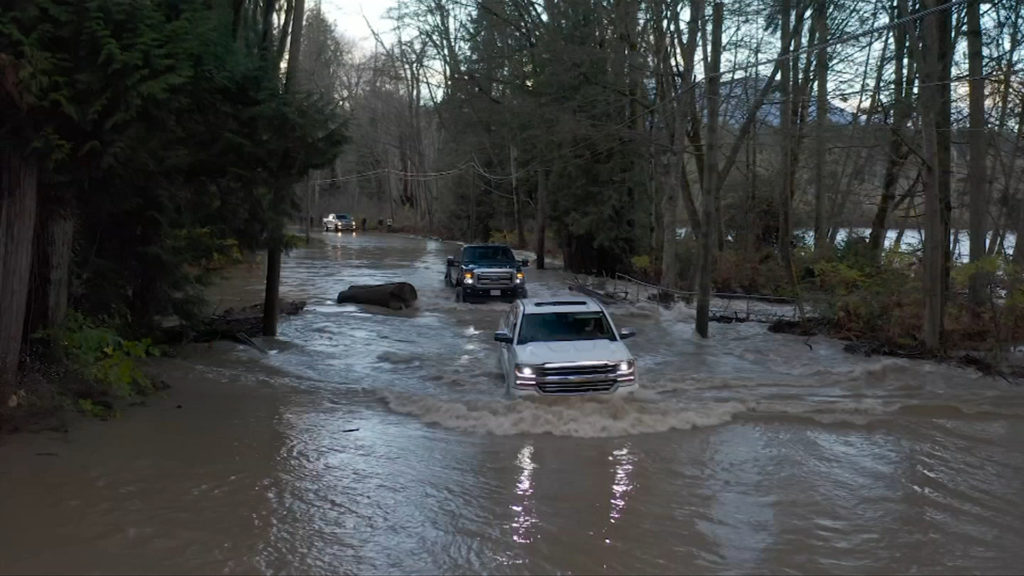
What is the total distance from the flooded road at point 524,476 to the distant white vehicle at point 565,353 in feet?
0.81

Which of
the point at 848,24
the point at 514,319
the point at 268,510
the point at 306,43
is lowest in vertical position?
the point at 268,510

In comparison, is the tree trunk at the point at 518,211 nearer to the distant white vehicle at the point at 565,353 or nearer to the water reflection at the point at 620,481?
the distant white vehicle at the point at 565,353

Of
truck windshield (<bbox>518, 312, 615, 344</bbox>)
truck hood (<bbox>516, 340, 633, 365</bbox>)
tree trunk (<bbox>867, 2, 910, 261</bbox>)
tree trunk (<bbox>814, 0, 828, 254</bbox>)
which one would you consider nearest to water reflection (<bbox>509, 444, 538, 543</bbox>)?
truck hood (<bbox>516, 340, 633, 365</bbox>)

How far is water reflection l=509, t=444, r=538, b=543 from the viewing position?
6828 mm

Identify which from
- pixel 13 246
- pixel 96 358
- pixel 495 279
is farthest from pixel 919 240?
pixel 13 246

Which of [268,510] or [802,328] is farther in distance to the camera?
[802,328]

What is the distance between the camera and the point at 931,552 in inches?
258

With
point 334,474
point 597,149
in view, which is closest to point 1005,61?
point 597,149

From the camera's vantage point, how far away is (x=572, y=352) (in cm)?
1116

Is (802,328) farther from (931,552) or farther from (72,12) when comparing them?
(72,12)

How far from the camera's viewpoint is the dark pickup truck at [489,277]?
2528cm

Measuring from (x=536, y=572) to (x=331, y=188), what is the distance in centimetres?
10800

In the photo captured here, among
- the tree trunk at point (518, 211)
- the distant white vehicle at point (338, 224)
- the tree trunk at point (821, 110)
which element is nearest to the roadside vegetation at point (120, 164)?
the tree trunk at point (821, 110)

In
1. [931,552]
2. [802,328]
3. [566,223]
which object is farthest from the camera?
[566,223]
